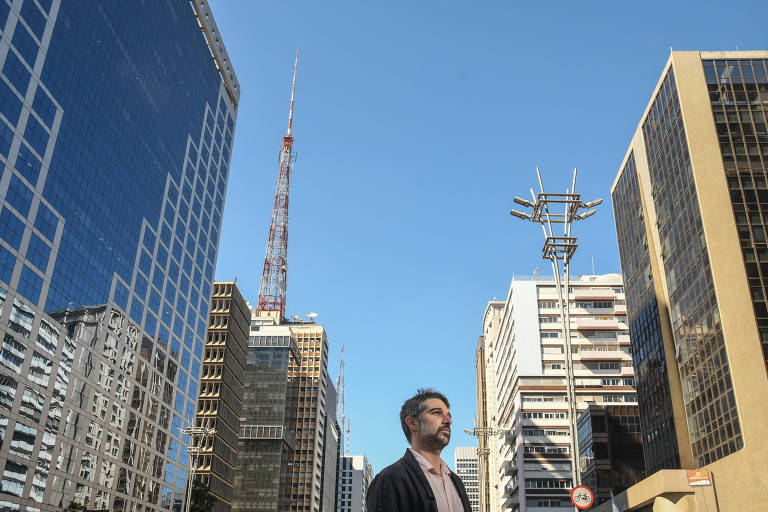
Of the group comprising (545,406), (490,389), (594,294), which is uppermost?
(594,294)

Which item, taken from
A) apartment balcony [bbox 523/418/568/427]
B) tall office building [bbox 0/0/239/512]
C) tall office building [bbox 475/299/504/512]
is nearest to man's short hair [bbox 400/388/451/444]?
tall office building [bbox 0/0/239/512]

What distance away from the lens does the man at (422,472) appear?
588cm

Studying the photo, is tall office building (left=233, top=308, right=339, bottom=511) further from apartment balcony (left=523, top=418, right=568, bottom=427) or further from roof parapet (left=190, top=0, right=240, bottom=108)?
apartment balcony (left=523, top=418, right=568, bottom=427)

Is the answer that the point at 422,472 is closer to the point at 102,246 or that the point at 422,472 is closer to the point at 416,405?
the point at 416,405

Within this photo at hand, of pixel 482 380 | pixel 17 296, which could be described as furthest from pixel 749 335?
pixel 482 380

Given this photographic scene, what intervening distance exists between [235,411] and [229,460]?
9209 mm

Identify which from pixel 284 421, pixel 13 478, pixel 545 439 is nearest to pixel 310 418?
pixel 284 421

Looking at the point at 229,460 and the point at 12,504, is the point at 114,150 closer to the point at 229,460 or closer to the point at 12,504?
the point at 12,504

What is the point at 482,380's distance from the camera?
186000 millimetres

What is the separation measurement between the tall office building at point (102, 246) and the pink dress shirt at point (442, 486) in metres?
67.9

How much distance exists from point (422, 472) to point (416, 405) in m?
0.79

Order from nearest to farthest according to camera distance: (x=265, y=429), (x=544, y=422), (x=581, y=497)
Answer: (x=581, y=497)
(x=544, y=422)
(x=265, y=429)

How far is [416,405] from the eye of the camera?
268 inches

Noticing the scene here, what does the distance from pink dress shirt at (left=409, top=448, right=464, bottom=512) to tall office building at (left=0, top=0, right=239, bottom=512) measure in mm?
67852
